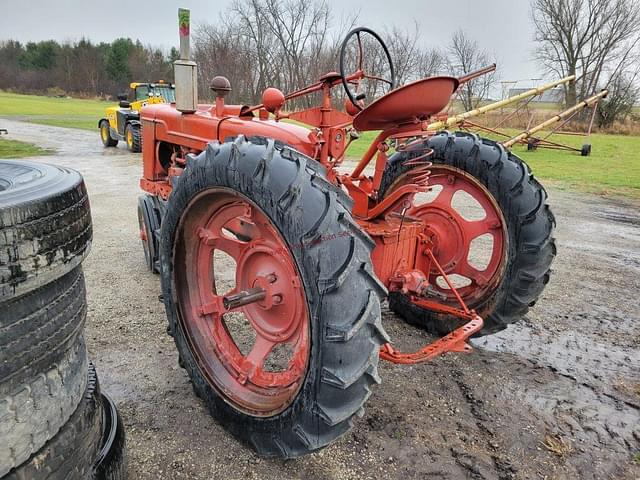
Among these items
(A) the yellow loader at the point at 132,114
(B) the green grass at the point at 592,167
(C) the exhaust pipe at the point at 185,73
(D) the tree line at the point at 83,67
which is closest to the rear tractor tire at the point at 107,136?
(A) the yellow loader at the point at 132,114

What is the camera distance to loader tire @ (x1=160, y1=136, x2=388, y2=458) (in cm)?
167

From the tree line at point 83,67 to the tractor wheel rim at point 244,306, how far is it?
57982mm

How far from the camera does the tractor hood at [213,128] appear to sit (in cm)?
277

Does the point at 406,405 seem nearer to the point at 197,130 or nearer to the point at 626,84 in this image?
the point at 197,130

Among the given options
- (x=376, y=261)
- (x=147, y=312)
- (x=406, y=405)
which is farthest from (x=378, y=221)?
(x=147, y=312)

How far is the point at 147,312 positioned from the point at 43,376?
2.33 meters

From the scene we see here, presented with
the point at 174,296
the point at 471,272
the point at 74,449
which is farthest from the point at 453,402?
the point at 74,449

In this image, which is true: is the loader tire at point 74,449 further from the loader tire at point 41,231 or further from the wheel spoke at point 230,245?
the wheel spoke at point 230,245

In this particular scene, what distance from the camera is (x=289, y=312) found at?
2219mm

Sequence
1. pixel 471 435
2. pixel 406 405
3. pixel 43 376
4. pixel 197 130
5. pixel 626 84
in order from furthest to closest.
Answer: pixel 626 84 → pixel 197 130 → pixel 406 405 → pixel 471 435 → pixel 43 376

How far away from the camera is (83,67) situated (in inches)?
2394

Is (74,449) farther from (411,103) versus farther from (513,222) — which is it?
(513,222)

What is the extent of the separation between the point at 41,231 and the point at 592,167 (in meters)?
15.3

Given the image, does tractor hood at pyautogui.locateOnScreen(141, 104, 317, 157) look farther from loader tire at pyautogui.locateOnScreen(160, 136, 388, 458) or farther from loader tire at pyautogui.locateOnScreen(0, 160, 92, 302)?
loader tire at pyautogui.locateOnScreen(0, 160, 92, 302)
